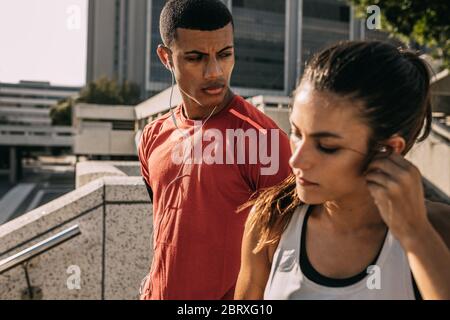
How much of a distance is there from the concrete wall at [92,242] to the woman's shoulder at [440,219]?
243cm

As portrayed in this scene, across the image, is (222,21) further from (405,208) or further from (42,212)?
(42,212)

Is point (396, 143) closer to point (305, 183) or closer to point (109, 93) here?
point (305, 183)

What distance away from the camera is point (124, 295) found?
11.0 ft

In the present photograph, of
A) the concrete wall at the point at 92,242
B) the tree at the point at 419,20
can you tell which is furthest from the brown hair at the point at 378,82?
the tree at the point at 419,20

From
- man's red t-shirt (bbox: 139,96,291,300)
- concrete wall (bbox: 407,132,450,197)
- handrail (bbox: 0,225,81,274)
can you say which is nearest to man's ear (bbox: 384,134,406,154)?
man's red t-shirt (bbox: 139,96,291,300)

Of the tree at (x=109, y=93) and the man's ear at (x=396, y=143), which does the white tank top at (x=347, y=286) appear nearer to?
the man's ear at (x=396, y=143)

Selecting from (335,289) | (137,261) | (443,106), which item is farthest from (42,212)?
(443,106)

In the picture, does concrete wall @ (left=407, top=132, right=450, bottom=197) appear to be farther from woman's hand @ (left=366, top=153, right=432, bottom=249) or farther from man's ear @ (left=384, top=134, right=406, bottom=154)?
woman's hand @ (left=366, top=153, right=432, bottom=249)

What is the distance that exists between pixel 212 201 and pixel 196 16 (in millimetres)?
695

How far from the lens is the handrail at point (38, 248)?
2.79 metres

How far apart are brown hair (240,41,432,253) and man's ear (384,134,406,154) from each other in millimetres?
18

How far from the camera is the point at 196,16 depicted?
1747 millimetres

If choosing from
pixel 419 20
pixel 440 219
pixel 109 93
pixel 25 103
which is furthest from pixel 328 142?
pixel 25 103

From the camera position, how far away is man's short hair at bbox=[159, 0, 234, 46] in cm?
175
